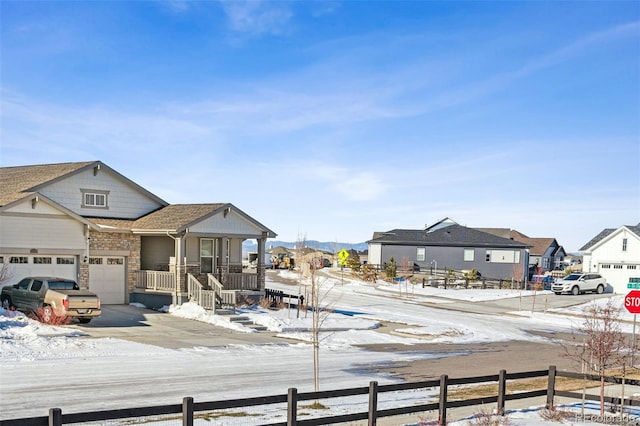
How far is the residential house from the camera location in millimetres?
99062

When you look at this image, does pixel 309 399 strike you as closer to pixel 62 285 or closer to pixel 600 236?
pixel 62 285

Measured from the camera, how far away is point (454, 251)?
240ft

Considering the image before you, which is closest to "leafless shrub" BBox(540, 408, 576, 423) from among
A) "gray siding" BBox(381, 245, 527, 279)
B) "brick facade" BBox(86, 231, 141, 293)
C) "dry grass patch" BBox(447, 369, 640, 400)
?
"dry grass patch" BBox(447, 369, 640, 400)

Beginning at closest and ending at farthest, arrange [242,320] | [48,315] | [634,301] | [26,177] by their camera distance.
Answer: [634,301], [48,315], [242,320], [26,177]

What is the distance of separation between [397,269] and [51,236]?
4762 centimetres

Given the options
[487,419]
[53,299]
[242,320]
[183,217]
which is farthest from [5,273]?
[487,419]

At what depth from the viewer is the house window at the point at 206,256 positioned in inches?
1401

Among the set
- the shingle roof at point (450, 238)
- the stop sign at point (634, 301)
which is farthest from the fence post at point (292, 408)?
the shingle roof at point (450, 238)

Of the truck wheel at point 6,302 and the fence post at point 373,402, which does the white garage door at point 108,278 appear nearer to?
the truck wheel at point 6,302

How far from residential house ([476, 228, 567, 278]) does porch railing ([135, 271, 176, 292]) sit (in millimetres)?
70951

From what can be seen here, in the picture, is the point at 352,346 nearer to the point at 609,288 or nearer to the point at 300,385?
the point at 300,385

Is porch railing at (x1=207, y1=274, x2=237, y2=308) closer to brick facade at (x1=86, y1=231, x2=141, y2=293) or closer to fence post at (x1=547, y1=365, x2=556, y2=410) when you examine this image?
brick facade at (x1=86, y1=231, x2=141, y2=293)

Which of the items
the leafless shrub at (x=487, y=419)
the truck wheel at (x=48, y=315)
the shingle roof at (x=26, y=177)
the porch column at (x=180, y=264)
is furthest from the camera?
the porch column at (x=180, y=264)

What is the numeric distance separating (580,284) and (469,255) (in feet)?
58.0
